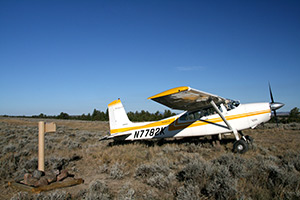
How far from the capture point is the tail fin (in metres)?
10.3

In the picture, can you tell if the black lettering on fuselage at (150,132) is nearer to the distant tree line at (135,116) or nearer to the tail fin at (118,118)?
the tail fin at (118,118)

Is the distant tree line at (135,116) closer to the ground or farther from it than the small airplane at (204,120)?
farther from it

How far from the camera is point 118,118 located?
34.0ft

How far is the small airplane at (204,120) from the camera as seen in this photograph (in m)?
7.52

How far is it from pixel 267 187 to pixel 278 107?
19.2ft

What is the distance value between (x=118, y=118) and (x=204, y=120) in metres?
4.54

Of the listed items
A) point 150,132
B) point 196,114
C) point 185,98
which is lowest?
point 150,132

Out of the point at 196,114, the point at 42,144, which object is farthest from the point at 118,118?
the point at 42,144

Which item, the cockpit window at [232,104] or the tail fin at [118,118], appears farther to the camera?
the tail fin at [118,118]

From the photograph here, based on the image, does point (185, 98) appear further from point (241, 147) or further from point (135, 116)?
point (135, 116)

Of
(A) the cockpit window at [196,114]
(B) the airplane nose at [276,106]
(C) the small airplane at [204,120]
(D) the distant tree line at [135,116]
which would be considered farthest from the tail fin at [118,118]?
(D) the distant tree line at [135,116]

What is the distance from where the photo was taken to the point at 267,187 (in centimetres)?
354

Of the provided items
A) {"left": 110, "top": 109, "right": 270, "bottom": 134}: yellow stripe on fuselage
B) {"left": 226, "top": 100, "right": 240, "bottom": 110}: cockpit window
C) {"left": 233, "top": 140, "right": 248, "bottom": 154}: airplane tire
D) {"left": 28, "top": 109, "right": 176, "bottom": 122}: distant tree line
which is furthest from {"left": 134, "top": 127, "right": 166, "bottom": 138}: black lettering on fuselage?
{"left": 28, "top": 109, "right": 176, "bottom": 122}: distant tree line

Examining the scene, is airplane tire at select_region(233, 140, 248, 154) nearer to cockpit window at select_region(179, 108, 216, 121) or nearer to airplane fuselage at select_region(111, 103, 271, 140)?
airplane fuselage at select_region(111, 103, 271, 140)
